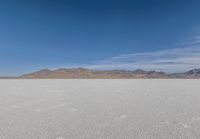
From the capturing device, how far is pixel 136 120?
361cm

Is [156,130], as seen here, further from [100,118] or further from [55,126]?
[55,126]

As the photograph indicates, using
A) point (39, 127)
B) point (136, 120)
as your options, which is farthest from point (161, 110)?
point (39, 127)

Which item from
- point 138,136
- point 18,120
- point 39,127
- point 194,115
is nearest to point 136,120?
point 138,136

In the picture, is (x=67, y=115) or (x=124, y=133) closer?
(x=124, y=133)

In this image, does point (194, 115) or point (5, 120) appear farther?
point (194, 115)

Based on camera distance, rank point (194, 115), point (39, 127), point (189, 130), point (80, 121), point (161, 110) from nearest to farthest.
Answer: point (189, 130) → point (39, 127) → point (80, 121) → point (194, 115) → point (161, 110)

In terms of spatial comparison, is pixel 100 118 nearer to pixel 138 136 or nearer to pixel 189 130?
pixel 138 136

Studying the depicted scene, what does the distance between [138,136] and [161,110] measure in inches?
73.2

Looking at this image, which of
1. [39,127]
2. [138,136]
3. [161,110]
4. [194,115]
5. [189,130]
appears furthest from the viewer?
[161,110]

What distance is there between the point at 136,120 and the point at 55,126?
1317mm

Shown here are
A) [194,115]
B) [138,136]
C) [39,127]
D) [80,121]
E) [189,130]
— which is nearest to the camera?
[138,136]

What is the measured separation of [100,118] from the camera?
12.4ft

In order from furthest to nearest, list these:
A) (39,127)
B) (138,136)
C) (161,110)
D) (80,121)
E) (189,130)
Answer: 1. (161,110)
2. (80,121)
3. (39,127)
4. (189,130)
5. (138,136)

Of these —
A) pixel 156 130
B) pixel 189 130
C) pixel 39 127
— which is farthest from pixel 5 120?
pixel 189 130
